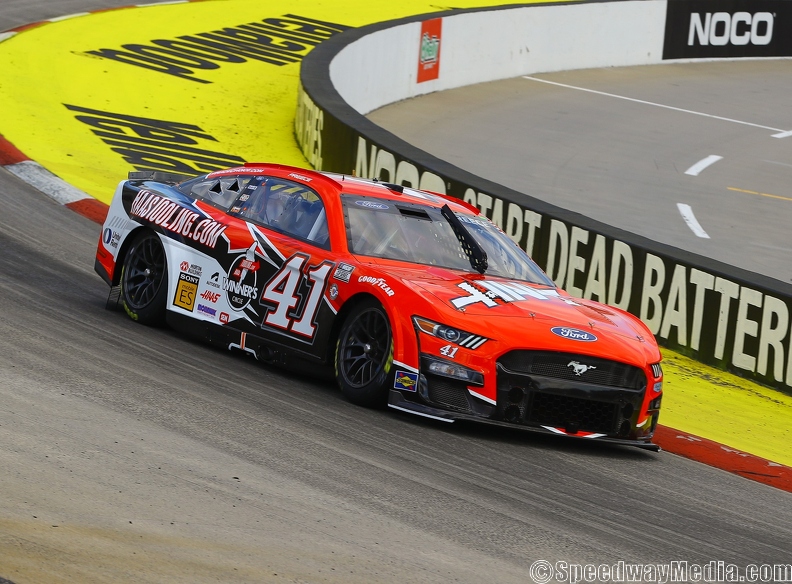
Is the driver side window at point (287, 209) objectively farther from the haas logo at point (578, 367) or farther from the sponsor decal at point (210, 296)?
the haas logo at point (578, 367)

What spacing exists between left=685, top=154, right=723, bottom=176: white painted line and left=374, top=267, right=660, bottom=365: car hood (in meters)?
13.4

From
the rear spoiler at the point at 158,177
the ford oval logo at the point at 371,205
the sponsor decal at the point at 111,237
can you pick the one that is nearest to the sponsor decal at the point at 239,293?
the ford oval logo at the point at 371,205

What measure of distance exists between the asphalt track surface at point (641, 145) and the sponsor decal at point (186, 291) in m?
8.05

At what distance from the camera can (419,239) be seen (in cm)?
875

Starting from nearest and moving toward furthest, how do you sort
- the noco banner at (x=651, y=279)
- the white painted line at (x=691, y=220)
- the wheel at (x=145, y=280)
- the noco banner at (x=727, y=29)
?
the wheel at (x=145, y=280), the noco banner at (x=651, y=279), the white painted line at (x=691, y=220), the noco banner at (x=727, y=29)

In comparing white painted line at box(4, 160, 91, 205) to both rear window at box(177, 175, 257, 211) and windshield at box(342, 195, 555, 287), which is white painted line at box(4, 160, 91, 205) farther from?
windshield at box(342, 195, 555, 287)

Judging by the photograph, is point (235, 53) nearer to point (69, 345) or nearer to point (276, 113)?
point (276, 113)

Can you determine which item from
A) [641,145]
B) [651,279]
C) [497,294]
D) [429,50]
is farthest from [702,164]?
[497,294]

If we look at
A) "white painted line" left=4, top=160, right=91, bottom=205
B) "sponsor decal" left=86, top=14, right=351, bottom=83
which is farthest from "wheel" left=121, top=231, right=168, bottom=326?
"sponsor decal" left=86, top=14, right=351, bottom=83

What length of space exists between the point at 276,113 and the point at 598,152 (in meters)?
5.67

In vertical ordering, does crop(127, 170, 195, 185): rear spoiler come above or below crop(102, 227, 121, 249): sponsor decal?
above

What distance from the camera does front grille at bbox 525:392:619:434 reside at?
7.69m

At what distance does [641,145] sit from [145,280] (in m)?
15.0

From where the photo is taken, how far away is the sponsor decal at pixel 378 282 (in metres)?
7.92
